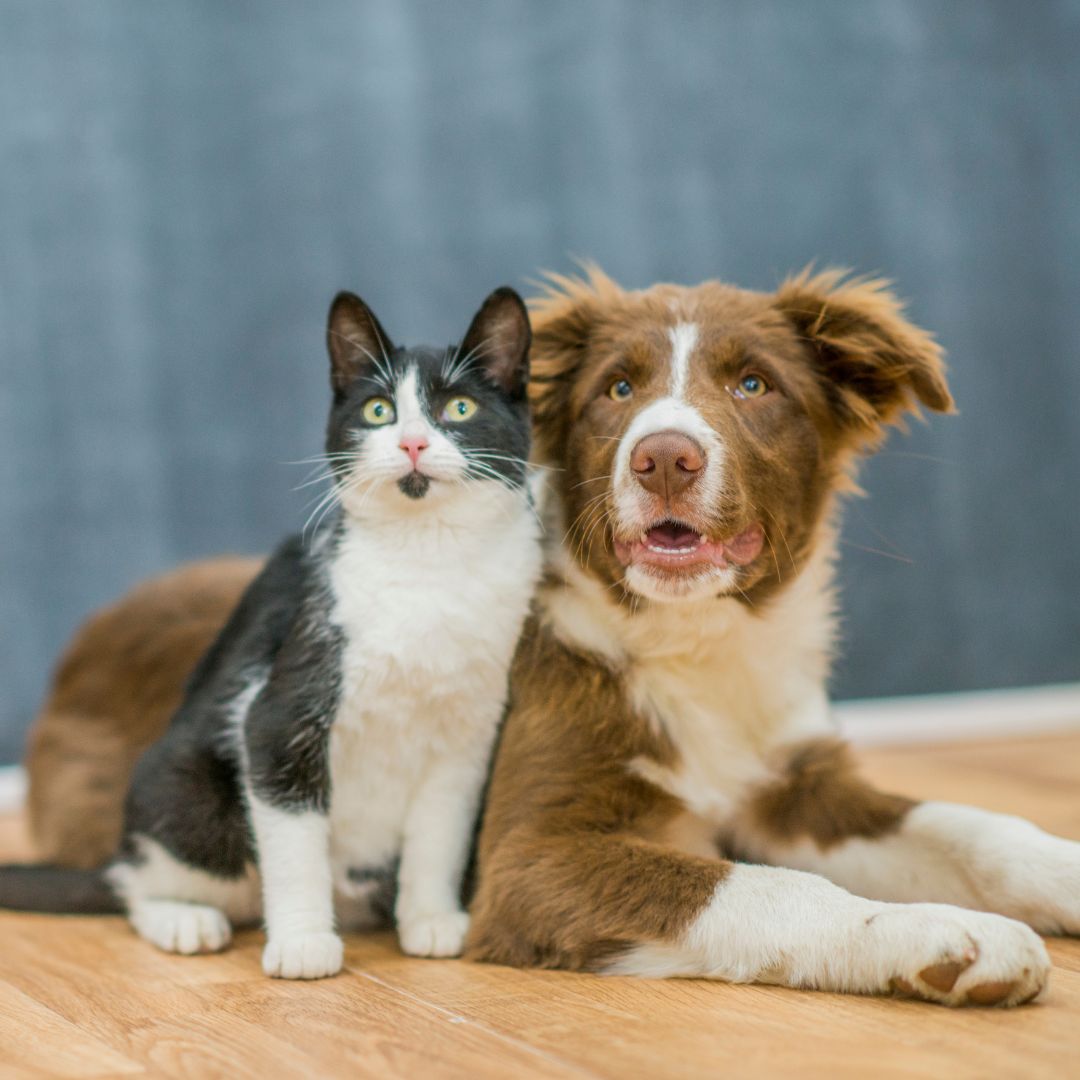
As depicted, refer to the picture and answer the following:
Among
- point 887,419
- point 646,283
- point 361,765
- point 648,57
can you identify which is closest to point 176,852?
point 361,765

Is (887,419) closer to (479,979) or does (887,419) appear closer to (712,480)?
(712,480)

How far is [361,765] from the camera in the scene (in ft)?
5.68

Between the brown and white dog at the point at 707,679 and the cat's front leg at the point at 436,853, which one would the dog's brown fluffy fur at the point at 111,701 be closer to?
the cat's front leg at the point at 436,853

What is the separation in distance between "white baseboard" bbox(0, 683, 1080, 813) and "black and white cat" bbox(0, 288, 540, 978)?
6.88 ft

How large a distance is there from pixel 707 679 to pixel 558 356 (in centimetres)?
50

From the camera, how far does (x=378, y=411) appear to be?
1.73 m

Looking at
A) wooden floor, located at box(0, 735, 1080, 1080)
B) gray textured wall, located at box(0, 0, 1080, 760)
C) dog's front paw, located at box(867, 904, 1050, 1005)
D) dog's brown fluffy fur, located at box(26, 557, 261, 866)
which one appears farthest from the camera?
gray textured wall, located at box(0, 0, 1080, 760)

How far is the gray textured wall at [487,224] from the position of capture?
10.7 feet

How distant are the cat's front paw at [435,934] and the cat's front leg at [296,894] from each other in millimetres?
116

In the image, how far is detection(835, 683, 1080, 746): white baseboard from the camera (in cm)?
370

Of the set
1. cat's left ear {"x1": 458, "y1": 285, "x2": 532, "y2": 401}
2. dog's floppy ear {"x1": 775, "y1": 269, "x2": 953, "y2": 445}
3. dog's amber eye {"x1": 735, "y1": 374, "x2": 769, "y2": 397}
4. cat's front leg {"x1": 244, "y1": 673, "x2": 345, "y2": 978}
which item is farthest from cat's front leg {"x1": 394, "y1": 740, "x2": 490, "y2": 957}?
dog's floppy ear {"x1": 775, "y1": 269, "x2": 953, "y2": 445}

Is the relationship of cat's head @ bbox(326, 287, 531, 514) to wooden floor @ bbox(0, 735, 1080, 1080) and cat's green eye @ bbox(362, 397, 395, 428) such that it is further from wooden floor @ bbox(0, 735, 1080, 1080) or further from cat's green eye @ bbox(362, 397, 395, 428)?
wooden floor @ bbox(0, 735, 1080, 1080)

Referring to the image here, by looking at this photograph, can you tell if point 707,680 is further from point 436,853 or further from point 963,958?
point 963,958

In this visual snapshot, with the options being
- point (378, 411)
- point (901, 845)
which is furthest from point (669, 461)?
point (901, 845)
